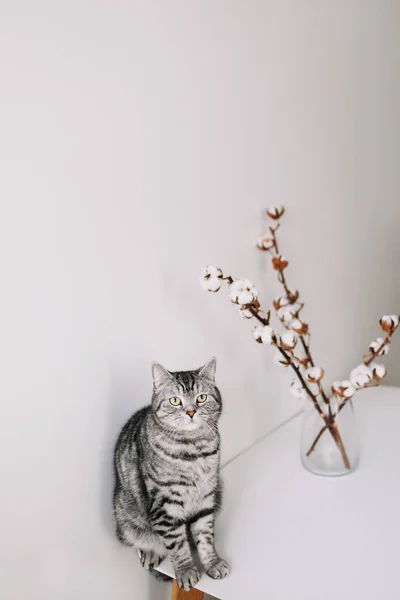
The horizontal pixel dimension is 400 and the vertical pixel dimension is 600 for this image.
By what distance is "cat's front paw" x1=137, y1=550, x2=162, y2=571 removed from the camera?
0.97 metres

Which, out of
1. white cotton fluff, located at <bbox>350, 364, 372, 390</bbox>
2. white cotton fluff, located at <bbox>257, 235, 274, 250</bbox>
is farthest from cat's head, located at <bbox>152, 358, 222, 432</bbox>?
white cotton fluff, located at <bbox>257, 235, 274, 250</bbox>

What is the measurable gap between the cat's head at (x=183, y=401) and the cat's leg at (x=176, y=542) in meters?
0.15

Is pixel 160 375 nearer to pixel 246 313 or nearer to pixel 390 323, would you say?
pixel 246 313

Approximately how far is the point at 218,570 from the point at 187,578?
0.05 m

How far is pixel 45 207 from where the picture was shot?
2.77 ft

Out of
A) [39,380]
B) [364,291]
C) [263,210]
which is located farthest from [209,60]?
[364,291]

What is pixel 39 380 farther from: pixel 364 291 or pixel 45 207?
pixel 364 291

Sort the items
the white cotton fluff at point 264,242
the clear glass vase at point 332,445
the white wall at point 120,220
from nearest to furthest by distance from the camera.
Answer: the white wall at point 120,220 < the clear glass vase at point 332,445 < the white cotton fluff at point 264,242

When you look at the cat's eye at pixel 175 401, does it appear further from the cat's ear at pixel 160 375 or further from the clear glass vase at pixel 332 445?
the clear glass vase at pixel 332 445

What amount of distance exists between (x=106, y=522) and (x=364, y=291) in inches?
51.5

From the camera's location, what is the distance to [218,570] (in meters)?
0.90

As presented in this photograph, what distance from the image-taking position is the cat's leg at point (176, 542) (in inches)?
35.5

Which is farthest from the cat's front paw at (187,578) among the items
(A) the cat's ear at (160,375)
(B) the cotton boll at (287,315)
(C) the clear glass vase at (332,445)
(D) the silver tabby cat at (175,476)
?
(B) the cotton boll at (287,315)

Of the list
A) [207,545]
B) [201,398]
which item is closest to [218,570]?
[207,545]
